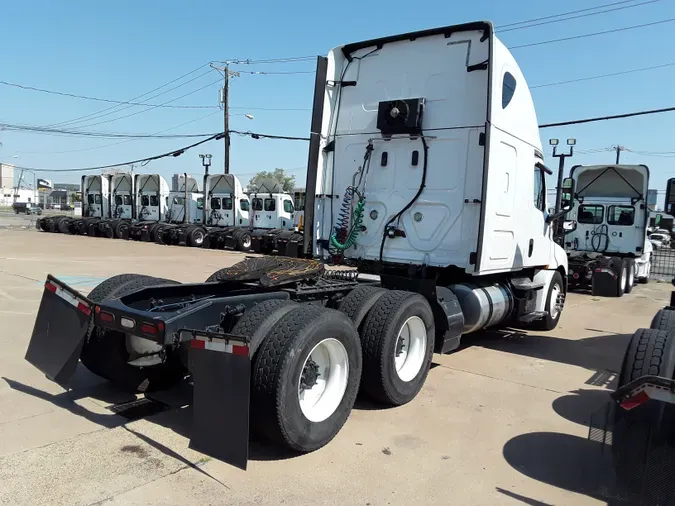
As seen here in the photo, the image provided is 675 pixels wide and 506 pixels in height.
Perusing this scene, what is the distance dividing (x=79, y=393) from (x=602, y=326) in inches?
343

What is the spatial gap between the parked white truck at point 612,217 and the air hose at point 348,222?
10.1 meters

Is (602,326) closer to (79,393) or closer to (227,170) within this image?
(79,393)

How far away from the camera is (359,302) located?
16.2 ft

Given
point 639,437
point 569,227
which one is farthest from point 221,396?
point 569,227

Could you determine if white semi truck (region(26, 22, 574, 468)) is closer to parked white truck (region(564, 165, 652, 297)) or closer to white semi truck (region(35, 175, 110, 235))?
parked white truck (region(564, 165, 652, 297))

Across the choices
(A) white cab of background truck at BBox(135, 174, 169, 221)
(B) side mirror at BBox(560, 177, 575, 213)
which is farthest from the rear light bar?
(A) white cab of background truck at BBox(135, 174, 169, 221)

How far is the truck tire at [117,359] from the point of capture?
15.7 feet

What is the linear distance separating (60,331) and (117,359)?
1.91ft

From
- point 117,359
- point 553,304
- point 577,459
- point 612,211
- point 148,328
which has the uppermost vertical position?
point 612,211

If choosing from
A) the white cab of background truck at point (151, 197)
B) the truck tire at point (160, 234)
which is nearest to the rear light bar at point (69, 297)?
the truck tire at point (160, 234)

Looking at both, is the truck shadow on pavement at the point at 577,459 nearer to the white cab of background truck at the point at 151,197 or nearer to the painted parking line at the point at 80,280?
the painted parking line at the point at 80,280

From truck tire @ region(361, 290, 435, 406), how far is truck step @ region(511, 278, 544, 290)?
105 inches

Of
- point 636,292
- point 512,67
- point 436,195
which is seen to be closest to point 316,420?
point 436,195

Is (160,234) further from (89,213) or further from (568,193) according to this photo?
(568,193)
